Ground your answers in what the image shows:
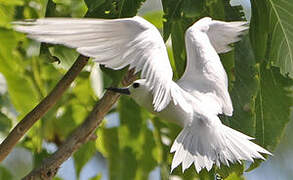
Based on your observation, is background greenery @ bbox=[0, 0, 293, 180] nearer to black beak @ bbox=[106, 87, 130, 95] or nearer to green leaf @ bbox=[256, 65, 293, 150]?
green leaf @ bbox=[256, 65, 293, 150]

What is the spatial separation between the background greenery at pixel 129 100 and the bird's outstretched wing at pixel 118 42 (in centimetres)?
21

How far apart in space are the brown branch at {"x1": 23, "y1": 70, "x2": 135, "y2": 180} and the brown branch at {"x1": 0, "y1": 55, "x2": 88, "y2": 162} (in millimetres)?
139

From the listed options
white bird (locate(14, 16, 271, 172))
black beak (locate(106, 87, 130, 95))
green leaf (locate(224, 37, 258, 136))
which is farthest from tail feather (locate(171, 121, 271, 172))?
green leaf (locate(224, 37, 258, 136))

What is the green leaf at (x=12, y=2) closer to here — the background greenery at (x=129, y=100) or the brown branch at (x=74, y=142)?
the background greenery at (x=129, y=100)

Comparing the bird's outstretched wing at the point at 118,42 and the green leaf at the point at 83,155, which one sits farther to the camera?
the green leaf at the point at 83,155

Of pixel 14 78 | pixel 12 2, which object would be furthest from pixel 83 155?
pixel 12 2

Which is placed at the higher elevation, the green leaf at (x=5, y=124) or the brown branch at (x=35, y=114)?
the brown branch at (x=35, y=114)

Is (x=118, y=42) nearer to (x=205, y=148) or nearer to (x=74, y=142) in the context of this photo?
(x=205, y=148)

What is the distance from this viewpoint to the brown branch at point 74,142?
329 centimetres

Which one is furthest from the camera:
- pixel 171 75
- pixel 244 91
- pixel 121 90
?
pixel 244 91

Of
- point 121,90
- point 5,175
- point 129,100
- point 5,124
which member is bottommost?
point 5,175

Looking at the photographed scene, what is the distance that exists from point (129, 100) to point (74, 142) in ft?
2.48

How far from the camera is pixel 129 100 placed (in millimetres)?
4117

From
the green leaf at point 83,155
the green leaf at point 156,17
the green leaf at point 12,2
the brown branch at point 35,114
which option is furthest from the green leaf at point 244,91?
the green leaf at point 12,2
